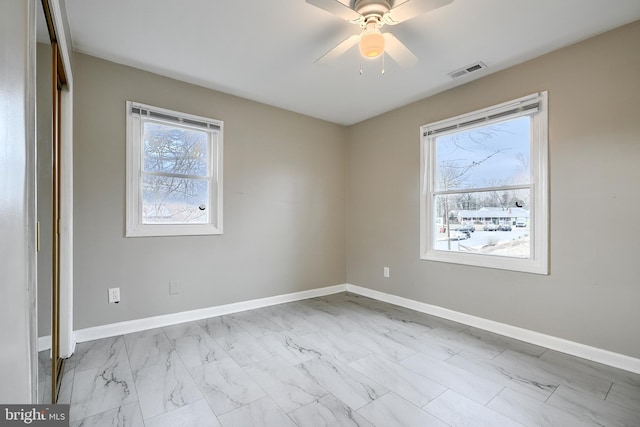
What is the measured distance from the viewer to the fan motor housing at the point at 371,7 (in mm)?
1862

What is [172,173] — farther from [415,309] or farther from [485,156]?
[485,156]

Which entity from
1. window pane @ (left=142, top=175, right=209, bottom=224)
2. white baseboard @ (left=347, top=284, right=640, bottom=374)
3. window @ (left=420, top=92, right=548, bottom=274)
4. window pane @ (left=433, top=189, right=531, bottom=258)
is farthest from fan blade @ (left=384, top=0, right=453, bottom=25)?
white baseboard @ (left=347, top=284, right=640, bottom=374)

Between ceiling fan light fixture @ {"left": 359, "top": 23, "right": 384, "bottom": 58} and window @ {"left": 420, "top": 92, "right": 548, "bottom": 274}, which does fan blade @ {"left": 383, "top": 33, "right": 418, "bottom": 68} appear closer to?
ceiling fan light fixture @ {"left": 359, "top": 23, "right": 384, "bottom": 58}

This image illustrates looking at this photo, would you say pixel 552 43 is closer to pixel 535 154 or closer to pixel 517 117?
pixel 517 117

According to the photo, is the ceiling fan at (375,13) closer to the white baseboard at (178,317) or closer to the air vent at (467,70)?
the air vent at (467,70)

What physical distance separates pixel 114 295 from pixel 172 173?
130 centimetres

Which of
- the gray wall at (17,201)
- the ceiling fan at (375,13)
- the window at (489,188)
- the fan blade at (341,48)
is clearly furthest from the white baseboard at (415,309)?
the fan blade at (341,48)

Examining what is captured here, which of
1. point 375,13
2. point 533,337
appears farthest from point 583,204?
point 375,13

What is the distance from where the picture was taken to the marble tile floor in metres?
1.71

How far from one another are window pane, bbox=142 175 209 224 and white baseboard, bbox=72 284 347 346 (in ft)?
3.23

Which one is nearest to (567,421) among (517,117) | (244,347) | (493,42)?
(244,347)

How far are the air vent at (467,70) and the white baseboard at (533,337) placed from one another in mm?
2476

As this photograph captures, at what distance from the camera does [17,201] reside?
750mm

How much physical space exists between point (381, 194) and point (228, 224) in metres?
2.05
